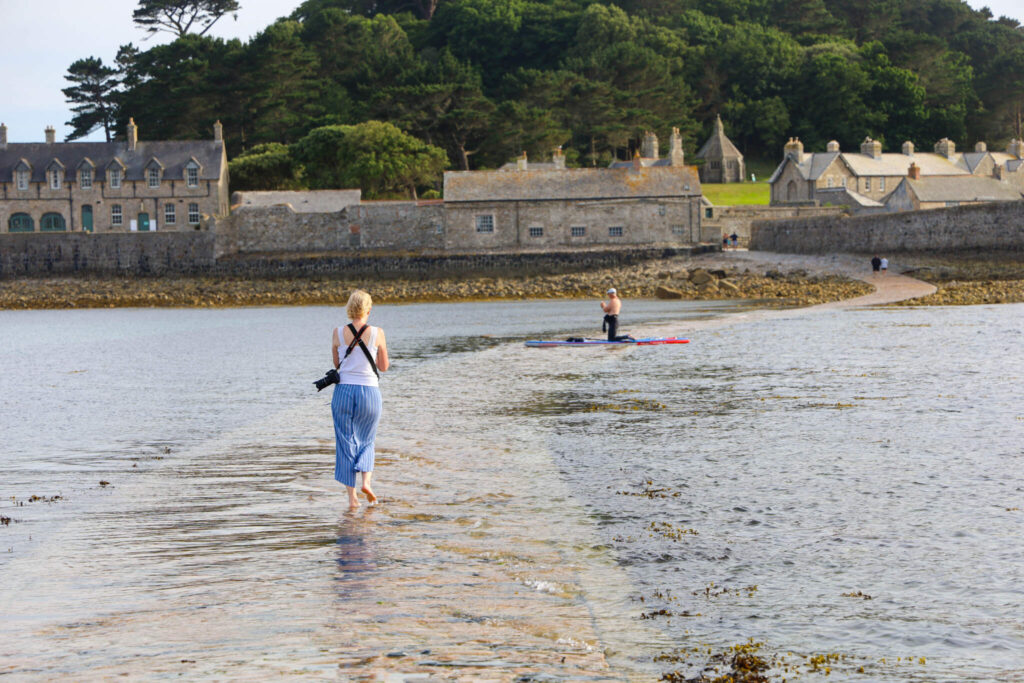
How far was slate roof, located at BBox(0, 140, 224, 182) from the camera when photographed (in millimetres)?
70062

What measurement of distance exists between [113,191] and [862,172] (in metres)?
52.9

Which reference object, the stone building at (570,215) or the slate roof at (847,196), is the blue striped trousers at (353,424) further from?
the slate roof at (847,196)

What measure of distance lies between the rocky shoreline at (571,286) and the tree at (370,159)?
12.6m

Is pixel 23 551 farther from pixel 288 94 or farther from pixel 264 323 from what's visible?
pixel 288 94

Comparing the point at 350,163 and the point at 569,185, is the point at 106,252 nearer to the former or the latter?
the point at 350,163

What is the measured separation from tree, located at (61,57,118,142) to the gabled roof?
50.8m

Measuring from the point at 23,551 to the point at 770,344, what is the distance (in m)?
18.8

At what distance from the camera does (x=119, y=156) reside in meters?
71.2

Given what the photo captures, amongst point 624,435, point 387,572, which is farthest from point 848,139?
point 387,572

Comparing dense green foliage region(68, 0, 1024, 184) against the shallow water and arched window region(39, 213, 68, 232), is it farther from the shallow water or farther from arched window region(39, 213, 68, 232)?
the shallow water

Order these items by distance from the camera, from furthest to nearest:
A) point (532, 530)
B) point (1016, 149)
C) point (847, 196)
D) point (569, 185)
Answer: point (1016, 149) → point (847, 196) → point (569, 185) → point (532, 530)

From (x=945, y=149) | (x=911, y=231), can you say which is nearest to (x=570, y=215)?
(x=911, y=231)

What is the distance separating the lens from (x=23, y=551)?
764cm

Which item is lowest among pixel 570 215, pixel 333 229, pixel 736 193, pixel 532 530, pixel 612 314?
pixel 532 530
